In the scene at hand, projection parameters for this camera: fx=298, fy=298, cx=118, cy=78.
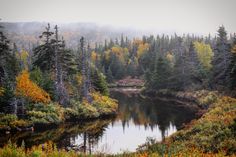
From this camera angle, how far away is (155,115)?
46.8 m

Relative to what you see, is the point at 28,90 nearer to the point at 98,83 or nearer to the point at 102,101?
the point at 102,101

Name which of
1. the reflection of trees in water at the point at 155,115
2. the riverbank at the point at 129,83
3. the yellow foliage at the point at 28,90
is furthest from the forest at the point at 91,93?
the riverbank at the point at 129,83

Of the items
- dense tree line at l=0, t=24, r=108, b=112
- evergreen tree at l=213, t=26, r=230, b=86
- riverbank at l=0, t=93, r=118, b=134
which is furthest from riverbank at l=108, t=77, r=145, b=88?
riverbank at l=0, t=93, r=118, b=134

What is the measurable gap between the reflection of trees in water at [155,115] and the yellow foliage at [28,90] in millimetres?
11579

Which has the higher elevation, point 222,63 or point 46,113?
point 222,63

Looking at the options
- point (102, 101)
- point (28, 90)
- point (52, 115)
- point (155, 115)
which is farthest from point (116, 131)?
point (102, 101)

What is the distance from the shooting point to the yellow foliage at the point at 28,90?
35.1m

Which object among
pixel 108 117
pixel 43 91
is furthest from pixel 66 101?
pixel 108 117

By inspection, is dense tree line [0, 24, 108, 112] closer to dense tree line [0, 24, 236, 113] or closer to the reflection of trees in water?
dense tree line [0, 24, 236, 113]

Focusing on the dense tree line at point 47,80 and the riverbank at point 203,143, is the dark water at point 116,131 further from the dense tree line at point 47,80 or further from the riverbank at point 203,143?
the dense tree line at point 47,80

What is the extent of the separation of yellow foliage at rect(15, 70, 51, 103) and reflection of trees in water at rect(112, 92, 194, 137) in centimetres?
1158

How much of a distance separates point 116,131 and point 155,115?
39.6 feet

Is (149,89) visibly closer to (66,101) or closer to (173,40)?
(66,101)

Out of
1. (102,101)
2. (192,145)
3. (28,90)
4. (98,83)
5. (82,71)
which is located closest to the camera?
(192,145)
